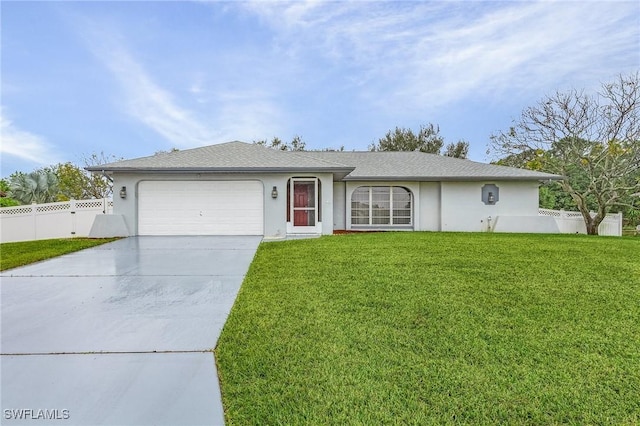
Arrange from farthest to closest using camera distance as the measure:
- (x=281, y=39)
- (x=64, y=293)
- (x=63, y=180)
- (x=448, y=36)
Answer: (x=63, y=180), (x=281, y=39), (x=448, y=36), (x=64, y=293)

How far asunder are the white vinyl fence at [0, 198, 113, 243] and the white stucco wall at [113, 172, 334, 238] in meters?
3.46

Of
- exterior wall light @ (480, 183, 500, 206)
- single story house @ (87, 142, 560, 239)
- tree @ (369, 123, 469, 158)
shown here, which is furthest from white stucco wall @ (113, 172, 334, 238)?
tree @ (369, 123, 469, 158)

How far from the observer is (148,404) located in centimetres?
255

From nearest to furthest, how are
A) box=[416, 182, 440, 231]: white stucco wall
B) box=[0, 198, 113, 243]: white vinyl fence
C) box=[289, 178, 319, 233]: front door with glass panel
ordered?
box=[289, 178, 319, 233]: front door with glass panel
box=[0, 198, 113, 243]: white vinyl fence
box=[416, 182, 440, 231]: white stucco wall

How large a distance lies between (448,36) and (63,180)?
28.5m

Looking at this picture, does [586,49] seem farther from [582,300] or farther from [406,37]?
[582,300]

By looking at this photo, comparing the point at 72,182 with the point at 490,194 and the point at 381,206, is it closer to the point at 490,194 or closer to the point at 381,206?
the point at 381,206

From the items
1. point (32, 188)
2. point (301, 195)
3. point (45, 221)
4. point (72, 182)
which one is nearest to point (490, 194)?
point (301, 195)

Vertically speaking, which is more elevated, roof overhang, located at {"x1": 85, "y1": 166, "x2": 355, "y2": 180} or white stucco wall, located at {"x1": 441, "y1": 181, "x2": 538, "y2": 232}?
roof overhang, located at {"x1": 85, "y1": 166, "x2": 355, "y2": 180}

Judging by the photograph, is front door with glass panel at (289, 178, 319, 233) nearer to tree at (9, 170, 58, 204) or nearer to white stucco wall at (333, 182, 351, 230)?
white stucco wall at (333, 182, 351, 230)

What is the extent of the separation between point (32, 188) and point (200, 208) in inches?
632

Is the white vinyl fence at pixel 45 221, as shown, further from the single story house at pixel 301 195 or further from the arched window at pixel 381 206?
the arched window at pixel 381 206

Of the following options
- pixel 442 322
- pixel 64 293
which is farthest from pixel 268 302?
pixel 64 293

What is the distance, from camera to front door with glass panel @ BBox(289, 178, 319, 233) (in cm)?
1370
